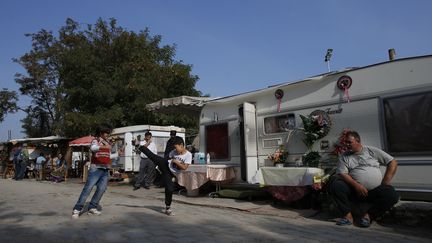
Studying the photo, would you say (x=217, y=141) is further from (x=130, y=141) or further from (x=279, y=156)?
(x=130, y=141)

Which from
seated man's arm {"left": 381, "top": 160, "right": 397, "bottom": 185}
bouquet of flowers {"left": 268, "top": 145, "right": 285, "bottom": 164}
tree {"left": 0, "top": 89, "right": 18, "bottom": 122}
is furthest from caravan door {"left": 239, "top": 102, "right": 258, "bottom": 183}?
tree {"left": 0, "top": 89, "right": 18, "bottom": 122}

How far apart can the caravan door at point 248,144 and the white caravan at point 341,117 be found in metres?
0.02

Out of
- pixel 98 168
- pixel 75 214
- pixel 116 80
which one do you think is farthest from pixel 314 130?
pixel 116 80

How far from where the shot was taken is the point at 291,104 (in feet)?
28.1

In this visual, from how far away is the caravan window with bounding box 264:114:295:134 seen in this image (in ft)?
28.0

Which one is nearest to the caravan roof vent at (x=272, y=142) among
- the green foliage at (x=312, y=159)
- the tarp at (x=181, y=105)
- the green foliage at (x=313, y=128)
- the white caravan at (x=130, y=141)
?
the green foliage at (x=313, y=128)

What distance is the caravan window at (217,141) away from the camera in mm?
10008

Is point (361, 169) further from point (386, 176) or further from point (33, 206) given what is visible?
point (33, 206)

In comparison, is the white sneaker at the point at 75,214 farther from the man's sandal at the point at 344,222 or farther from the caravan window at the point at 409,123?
the caravan window at the point at 409,123

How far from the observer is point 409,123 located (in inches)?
259

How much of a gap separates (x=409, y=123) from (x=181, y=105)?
6.14 meters

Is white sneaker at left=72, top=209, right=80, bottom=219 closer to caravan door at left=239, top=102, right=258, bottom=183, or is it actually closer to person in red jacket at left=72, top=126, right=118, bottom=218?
person in red jacket at left=72, top=126, right=118, bottom=218

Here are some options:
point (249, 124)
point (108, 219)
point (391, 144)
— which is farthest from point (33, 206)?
point (391, 144)

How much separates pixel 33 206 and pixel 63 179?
9.87 metres
